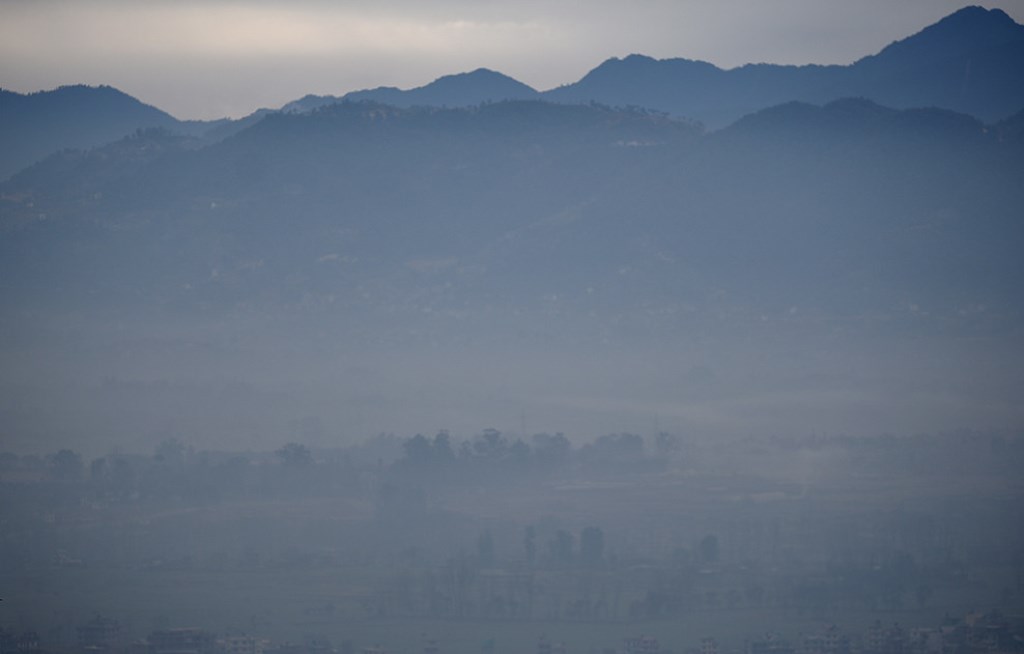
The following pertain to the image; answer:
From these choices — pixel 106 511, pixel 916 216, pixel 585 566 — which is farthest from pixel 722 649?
pixel 916 216

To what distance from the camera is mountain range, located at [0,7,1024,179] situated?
342ft

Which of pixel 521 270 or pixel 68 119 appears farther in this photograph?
pixel 68 119

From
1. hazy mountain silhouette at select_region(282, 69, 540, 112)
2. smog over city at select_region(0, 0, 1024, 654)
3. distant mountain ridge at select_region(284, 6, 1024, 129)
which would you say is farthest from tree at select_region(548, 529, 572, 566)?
hazy mountain silhouette at select_region(282, 69, 540, 112)

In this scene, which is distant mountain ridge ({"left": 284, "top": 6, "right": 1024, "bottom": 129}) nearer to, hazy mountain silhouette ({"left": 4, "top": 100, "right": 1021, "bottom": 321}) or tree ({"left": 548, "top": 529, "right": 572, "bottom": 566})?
hazy mountain silhouette ({"left": 4, "top": 100, "right": 1021, "bottom": 321})

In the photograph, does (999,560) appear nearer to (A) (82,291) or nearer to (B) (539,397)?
(B) (539,397)

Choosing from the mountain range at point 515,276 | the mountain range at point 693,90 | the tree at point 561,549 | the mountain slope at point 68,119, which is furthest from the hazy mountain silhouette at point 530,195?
the tree at point 561,549

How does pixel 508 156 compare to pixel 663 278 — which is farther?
pixel 508 156

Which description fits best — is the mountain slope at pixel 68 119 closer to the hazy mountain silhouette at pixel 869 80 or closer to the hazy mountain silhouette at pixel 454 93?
the hazy mountain silhouette at pixel 454 93

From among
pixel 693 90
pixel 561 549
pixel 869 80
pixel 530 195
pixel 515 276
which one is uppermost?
pixel 693 90

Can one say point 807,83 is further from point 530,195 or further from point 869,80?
point 530,195

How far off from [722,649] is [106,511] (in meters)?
19.8

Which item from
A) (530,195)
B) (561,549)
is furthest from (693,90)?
(561,549)

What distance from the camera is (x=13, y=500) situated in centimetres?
5466

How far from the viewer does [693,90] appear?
123 meters
